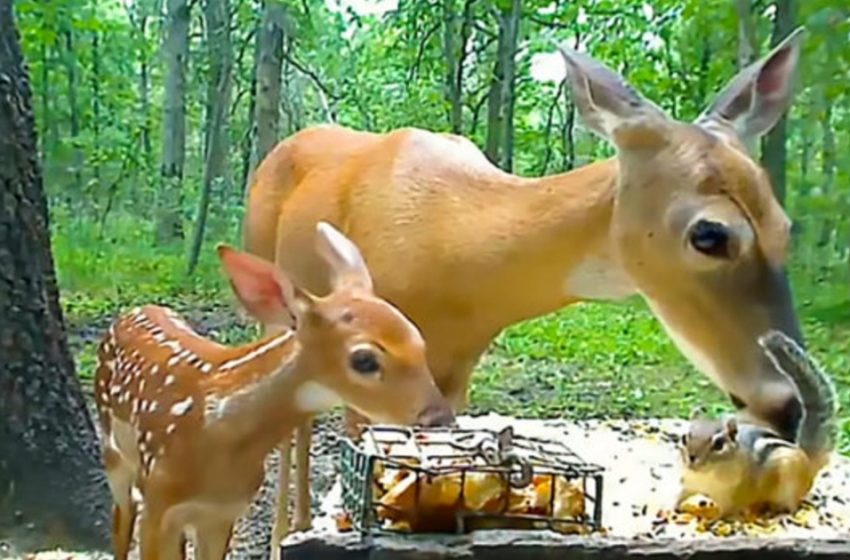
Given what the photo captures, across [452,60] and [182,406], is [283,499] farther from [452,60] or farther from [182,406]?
[452,60]

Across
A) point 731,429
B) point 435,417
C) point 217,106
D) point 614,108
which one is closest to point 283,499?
point 435,417

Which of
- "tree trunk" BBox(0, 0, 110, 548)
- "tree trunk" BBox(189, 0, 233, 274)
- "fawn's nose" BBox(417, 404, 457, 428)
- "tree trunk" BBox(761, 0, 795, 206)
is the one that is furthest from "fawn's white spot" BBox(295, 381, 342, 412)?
"tree trunk" BBox(189, 0, 233, 274)

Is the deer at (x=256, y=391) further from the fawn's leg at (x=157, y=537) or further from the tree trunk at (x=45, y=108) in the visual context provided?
the tree trunk at (x=45, y=108)

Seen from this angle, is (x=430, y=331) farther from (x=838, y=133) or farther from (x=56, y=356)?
(x=838, y=133)

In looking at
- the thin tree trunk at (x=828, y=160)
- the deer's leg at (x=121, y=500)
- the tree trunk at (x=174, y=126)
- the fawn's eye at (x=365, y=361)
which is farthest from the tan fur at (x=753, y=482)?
the tree trunk at (x=174, y=126)

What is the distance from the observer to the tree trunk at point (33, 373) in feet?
7.38

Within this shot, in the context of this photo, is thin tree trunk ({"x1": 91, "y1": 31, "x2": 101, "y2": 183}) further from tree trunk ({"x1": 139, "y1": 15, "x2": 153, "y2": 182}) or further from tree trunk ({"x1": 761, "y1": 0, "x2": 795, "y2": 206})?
→ tree trunk ({"x1": 761, "y1": 0, "x2": 795, "y2": 206})

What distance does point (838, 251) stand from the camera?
2.28 metres

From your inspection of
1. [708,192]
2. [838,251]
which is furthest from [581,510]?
[838,251]

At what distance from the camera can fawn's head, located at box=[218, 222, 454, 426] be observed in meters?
1.27

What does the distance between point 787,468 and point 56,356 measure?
1.56 meters

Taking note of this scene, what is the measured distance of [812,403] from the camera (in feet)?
3.69

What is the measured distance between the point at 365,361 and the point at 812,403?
42 cm

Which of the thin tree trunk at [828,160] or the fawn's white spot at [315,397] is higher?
the thin tree trunk at [828,160]
